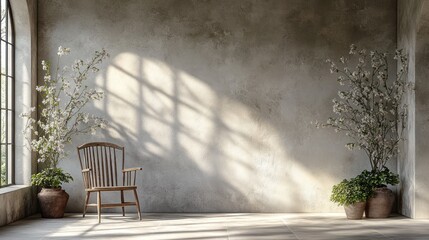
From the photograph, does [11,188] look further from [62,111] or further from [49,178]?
[62,111]

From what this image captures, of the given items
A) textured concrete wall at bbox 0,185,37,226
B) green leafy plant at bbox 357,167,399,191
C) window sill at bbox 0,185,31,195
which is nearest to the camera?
textured concrete wall at bbox 0,185,37,226

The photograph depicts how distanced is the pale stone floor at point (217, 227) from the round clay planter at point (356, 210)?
152mm

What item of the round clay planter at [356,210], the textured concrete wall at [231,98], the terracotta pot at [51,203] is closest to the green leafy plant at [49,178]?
the terracotta pot at [51,203]

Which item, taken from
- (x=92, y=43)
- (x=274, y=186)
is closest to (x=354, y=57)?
(x=274, y=186)

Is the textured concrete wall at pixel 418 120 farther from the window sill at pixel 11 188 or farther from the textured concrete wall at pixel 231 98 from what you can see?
the window sill at pixel 11 188

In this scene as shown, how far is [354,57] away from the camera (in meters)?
9.18

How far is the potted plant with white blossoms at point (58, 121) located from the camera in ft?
28.3

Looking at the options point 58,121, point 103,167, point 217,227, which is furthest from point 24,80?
point 217,227

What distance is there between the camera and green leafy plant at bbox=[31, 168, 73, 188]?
28.3 feet

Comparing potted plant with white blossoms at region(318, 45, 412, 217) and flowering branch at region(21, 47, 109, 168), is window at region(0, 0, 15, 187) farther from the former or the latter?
potted plant with white blossoms at region(318, 45, 412, 217)

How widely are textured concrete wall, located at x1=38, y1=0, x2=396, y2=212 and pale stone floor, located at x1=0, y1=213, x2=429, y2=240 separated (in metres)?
0.49

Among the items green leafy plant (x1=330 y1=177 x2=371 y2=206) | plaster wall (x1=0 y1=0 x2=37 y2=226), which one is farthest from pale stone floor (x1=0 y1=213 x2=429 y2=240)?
plaster wall (x1=0 y1=0 x2=37 y2=226)

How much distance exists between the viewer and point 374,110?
8.77 metres

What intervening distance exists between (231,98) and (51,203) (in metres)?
2.77
